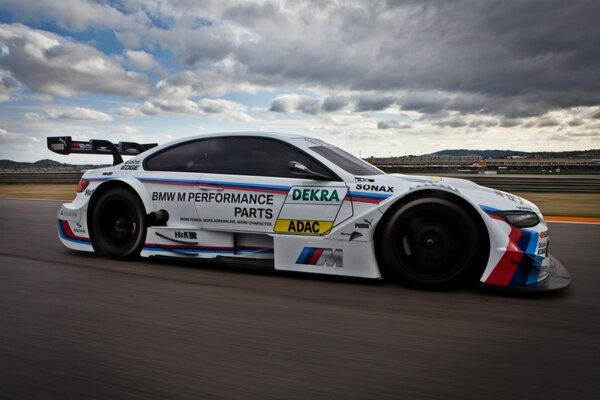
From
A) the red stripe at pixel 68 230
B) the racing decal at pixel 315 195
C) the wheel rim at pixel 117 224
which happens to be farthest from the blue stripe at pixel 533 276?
the red stripe at pixel 68 230

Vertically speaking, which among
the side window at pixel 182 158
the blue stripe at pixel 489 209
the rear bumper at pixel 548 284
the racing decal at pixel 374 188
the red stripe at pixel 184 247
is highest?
the side window at pixel 182 158

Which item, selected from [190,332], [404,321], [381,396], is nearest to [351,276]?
[404,321]

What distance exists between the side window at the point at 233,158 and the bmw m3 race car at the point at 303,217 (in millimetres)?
11

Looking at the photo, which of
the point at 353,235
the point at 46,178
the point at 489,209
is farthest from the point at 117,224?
the point at 46,178

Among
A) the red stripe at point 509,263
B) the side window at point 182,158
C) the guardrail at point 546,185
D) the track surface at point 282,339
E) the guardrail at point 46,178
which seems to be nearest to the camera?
the track surface at point 282,339

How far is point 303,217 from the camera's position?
3.91 meters

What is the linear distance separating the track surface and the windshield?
3.24ft

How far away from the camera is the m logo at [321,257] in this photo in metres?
3.81

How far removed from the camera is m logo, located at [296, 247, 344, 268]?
3809mm

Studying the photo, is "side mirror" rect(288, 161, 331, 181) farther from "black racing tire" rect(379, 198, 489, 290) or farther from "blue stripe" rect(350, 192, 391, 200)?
"black racing tire" rect(379, 198, 489, 290)

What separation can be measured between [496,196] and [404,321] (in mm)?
1332

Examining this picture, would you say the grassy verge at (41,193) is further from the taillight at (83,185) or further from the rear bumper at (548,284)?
the rear bumper at (548,284)

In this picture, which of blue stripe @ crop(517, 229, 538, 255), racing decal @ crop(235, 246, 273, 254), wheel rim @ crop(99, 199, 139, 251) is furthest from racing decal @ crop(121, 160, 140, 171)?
blue stripe @ crop(517, 229, 538, 255)

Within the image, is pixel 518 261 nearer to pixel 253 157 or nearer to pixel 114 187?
pixel 253 157
